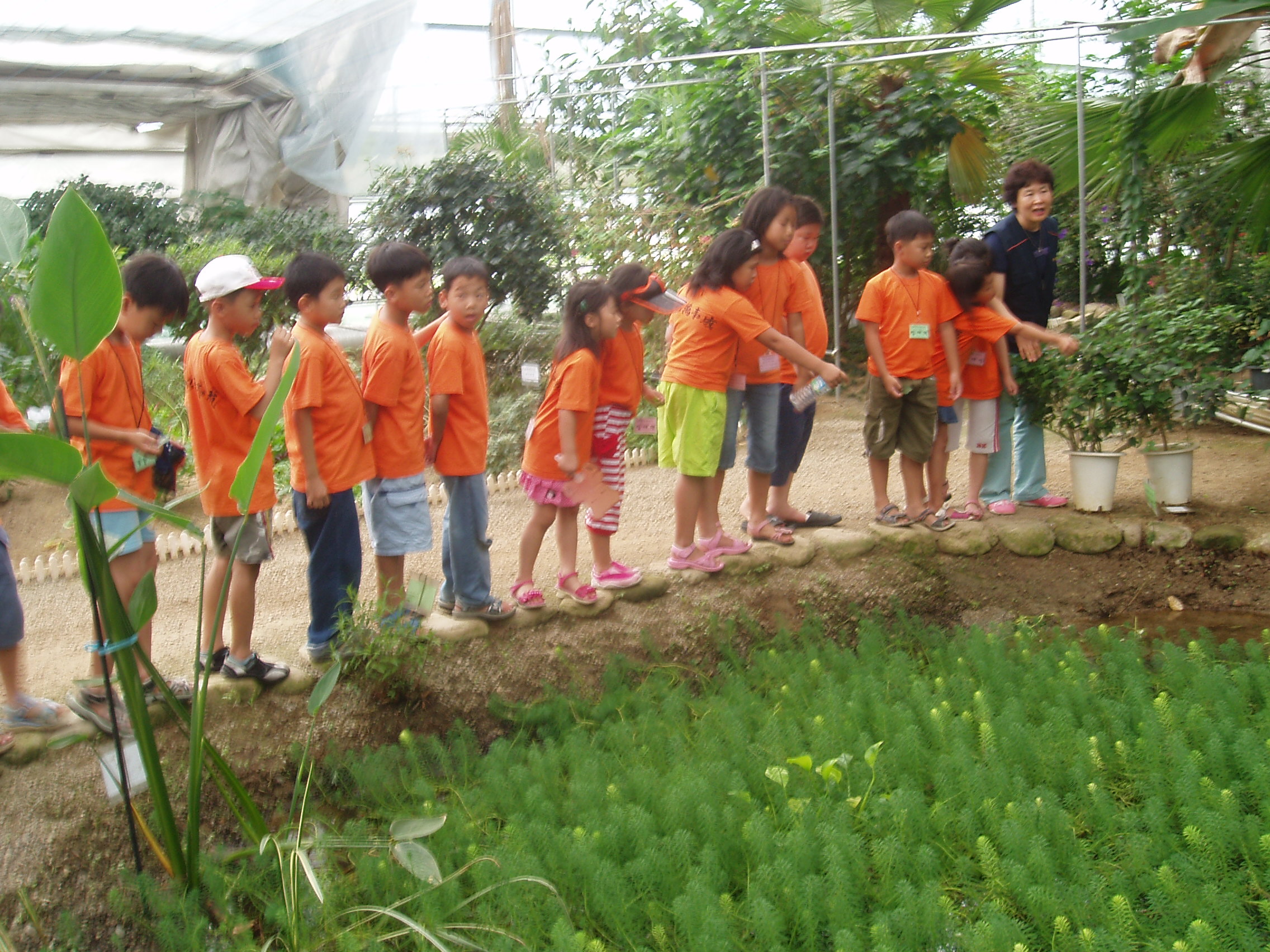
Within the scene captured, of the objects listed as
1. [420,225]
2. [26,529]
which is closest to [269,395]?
[26,529]

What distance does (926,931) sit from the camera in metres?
2.41

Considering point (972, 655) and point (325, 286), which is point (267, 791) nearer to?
point (325, 286)

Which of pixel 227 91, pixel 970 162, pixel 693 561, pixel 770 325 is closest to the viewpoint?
pixel 770 325

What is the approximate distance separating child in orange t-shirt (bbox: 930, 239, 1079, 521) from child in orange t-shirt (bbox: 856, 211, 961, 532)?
0.11 metres

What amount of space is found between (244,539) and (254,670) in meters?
0.48

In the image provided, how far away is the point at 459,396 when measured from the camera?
154 inches

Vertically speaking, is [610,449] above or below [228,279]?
below

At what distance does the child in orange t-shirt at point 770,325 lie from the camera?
14.9ft

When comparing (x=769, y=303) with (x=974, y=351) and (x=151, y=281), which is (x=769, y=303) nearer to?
(x=974, y=351)

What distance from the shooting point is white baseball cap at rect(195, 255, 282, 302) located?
3.37 metres

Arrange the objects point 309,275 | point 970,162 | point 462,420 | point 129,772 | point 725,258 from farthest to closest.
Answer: point 970,162 → point 725,258 → point 462,420 → point 309,275 → point 129,772

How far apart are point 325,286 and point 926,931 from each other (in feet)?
8.40

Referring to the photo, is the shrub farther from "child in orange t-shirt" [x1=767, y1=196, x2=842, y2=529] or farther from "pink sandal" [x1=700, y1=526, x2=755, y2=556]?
"pink sandal" [x1=700, y1=526, x2=755, y2=556]

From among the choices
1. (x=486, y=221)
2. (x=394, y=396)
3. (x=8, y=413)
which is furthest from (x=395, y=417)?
(x=486, y=221)
